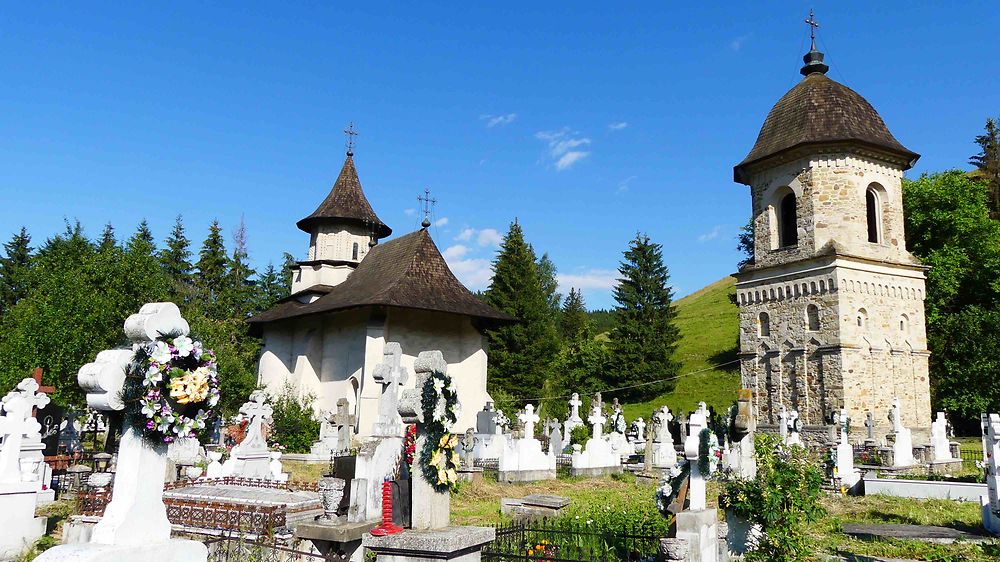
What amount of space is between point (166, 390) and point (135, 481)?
53 centimetres

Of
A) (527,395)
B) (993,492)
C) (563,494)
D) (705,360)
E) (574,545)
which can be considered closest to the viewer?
(574,545)

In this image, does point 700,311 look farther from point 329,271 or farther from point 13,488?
point 13,488

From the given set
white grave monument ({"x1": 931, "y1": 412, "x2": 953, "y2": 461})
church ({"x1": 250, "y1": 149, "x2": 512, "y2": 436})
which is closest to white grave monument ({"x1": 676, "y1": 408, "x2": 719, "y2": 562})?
white grave monument ({"x1": 931, "y1": 412, "x2": 953, "y2": 461})

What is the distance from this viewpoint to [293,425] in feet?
85.2

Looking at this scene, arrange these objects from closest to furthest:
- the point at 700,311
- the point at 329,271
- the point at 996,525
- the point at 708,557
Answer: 1. the point at 708,557
2. the point at 996,525
3. the point at 329,271
4. the point at 700,311

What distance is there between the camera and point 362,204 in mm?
37062

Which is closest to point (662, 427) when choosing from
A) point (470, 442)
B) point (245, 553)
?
point (470, 442)

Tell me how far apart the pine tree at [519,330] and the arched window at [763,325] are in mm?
18965

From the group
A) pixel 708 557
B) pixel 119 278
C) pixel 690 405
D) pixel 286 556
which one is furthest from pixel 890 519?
pixel 690 405

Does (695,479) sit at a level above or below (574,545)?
above

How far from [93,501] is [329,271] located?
25.5 m

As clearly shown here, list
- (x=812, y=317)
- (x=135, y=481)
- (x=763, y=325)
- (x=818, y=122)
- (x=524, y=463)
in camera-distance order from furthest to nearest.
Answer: (x=763, y=325) < (x=818, y=122) < (x=812, y=317) < (x=524, y=463) < (x=135, y=481)

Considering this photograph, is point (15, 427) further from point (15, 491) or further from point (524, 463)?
point (524, 463)

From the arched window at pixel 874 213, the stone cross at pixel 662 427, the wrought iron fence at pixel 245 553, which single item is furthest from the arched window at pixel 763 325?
the wrought iron fence at pixel 245 553
